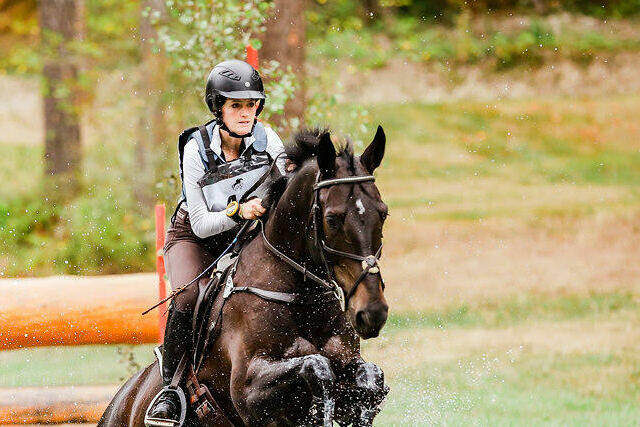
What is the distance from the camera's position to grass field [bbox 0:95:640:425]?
9500 mm

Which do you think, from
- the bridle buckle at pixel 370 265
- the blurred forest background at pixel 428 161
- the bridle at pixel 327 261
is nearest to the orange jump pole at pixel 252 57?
the blurred forest background at pixel 428 161

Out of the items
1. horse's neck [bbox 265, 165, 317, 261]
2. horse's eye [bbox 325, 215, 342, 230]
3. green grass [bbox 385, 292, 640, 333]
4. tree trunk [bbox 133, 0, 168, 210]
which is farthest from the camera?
tree trunk [bbox 133, 0, 168, 210]

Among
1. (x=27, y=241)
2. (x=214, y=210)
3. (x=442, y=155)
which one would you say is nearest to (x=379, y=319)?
(x=214, y=210)

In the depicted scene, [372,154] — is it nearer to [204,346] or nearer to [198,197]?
[198,197]

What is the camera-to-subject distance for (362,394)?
4.51 m

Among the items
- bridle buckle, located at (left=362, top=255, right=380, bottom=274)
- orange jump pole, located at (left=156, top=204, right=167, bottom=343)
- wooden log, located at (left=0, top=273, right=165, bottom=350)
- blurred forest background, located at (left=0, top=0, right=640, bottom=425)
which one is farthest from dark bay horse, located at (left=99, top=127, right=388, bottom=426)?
blurred forest background, located at (left=0, top=0, right=640, bottom=425)

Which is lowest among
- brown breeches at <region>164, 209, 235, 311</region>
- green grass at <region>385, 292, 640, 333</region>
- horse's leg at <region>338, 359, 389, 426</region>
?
green grass at <region>385, 292, 640, 333</region>

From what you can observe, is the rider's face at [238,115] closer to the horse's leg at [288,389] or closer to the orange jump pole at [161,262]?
the horse's leg at [288,389]

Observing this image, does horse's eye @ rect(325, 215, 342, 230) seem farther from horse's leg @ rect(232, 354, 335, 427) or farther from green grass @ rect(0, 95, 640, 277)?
green grass @ rect(0, 95, 640, 277)

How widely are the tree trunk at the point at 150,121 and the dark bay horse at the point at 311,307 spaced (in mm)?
8569

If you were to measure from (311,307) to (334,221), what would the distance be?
0.55 metres

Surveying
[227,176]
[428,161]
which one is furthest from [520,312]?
[428,161]

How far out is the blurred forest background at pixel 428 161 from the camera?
9781mm

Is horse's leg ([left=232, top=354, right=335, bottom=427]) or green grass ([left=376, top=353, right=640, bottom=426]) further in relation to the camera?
green grass ([left=376, top=353, right=640, bottom=426])
